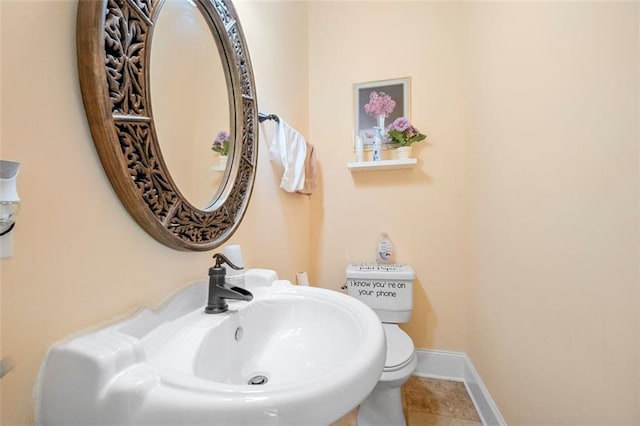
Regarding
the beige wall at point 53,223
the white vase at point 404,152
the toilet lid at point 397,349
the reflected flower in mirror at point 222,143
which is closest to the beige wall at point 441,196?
the beige wall at point 53,223

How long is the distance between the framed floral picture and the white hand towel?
52 cm

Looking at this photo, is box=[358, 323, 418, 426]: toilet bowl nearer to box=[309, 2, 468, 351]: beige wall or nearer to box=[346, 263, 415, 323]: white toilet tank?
box=[346, 263, 415, 323]: white toilet tank

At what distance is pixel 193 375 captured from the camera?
1.48 ft

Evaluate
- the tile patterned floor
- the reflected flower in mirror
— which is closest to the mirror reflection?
the reflected flower in mirror

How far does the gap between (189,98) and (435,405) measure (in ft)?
5.92

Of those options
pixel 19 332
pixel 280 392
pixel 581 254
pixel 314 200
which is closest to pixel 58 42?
pixel 19 332

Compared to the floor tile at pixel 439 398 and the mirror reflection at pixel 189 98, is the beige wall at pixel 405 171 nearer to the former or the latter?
the floor tile at pixel 439 398

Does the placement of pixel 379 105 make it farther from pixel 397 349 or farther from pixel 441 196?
pixel 397 349

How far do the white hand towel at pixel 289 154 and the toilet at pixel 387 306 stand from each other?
65 centimetres

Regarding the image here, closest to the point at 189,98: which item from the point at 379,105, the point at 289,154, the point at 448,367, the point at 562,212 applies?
the point at 289,154

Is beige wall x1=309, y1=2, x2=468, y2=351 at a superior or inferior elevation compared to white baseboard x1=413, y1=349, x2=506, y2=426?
superior

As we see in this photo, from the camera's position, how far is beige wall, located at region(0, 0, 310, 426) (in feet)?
1.19

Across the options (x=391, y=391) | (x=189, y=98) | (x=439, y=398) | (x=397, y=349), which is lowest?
(x=439, y=398)

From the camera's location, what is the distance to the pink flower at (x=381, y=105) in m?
1.63
